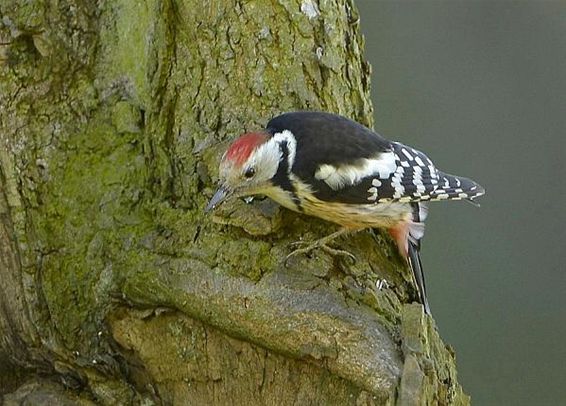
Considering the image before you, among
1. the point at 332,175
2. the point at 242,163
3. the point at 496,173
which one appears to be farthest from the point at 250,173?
the point at 496,173

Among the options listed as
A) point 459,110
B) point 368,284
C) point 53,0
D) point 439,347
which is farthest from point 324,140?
point 459,110

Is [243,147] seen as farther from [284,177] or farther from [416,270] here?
[416,270]

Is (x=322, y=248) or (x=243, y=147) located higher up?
(x=243, y=147)

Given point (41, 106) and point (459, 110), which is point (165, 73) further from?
point (459, 110)

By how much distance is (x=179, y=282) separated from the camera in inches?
91.8

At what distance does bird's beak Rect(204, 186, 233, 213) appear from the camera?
2389 millimetres

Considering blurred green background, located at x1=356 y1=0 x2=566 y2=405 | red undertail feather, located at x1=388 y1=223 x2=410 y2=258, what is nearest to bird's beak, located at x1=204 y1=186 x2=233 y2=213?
red undertail feather, located at x1=388 y1=223 x2=410 y2=258

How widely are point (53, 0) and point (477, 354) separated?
2.17 meters

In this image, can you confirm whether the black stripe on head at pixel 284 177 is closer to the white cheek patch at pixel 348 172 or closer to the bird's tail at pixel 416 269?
the white cheek patch at pixel 348 172

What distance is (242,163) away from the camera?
2408mm

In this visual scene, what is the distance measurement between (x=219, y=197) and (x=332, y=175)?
0.33m

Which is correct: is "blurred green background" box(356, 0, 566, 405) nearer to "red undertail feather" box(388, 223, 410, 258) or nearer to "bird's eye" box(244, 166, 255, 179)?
"red undertail feather" box(388, 223, 410, 258)

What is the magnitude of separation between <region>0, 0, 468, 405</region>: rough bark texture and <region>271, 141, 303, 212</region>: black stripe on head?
51 millimetres

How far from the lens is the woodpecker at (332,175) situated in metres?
2.44
